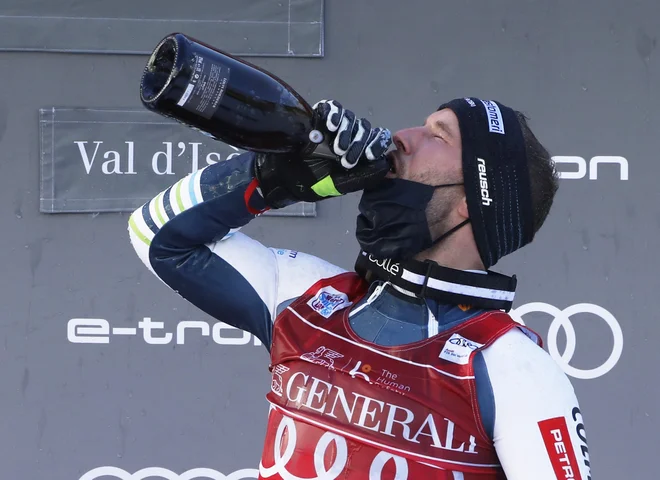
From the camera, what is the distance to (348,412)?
1.36m

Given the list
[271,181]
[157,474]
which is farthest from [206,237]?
[157,474]

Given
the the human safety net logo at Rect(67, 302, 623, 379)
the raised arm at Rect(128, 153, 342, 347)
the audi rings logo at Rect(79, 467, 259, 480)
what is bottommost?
the audi rings logo at Rect(79, 467, 259, 480)

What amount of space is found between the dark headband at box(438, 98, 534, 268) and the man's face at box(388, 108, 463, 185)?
0.02 metres

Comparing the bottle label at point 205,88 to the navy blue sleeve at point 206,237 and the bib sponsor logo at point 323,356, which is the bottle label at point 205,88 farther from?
the bib sponsor logo at point 323,356

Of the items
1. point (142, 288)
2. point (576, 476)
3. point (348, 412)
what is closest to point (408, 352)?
point (348, 412)

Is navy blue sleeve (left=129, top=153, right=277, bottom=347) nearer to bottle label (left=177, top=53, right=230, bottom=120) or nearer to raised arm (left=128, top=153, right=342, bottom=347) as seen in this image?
raised arm (left=128, top=153, right=342, bottom=347)

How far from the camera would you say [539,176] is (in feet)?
4.92

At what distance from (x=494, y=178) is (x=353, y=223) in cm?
152

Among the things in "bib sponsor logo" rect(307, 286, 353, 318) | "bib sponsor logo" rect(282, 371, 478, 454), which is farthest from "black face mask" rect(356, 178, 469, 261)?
"bib sponsor logo" rect(282, 371, 478, 454)

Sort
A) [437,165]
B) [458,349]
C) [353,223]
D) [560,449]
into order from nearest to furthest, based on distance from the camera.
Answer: [560,449] < [458,349] < [437,165] < [353,223]

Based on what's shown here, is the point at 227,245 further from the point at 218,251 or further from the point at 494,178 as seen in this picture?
the point at 494,178

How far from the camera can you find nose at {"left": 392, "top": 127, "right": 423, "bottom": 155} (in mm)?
1474

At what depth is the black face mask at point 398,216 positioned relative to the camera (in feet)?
4.72

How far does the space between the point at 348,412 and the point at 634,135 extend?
201cm
